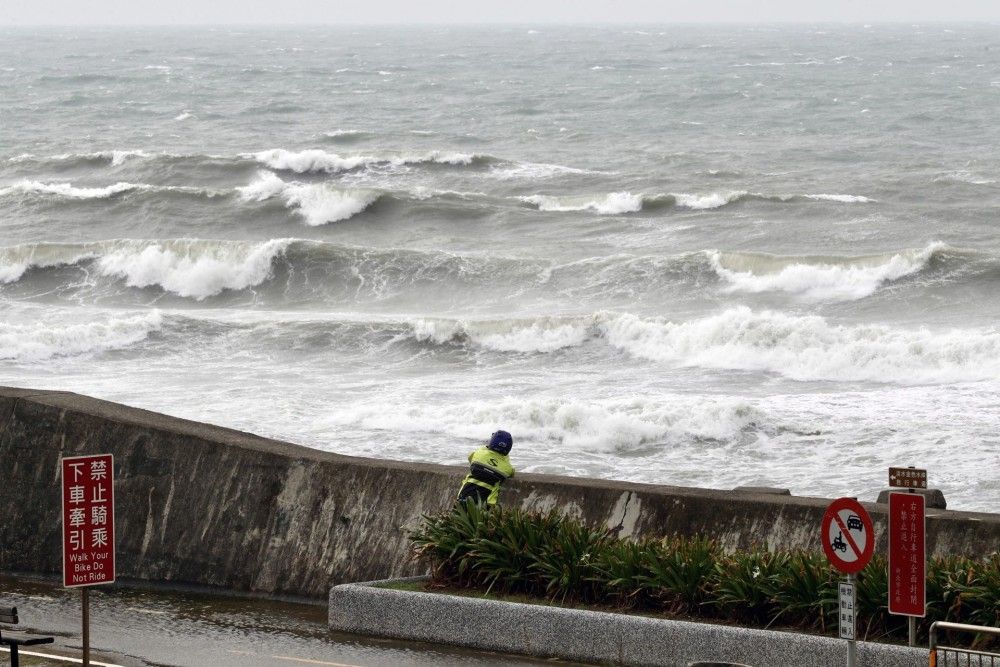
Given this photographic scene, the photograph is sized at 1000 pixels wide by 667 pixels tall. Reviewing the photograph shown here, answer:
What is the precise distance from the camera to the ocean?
21141mm

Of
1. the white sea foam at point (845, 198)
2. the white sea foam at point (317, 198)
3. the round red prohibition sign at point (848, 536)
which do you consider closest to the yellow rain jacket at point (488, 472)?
the round red prohibition sign at point (848, 536)

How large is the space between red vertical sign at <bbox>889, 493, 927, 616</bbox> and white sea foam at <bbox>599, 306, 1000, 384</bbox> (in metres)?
16.2

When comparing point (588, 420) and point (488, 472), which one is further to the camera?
point (588, 420)

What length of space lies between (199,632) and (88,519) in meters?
2.14

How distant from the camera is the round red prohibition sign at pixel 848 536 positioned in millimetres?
8234

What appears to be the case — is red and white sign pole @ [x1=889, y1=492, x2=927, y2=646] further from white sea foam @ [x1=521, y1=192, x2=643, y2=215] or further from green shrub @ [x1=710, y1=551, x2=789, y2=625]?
white sea foam @ [x1=521, y1=192, x2=643, y2=215]

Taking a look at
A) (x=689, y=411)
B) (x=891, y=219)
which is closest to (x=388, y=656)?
(x=689, y=411)

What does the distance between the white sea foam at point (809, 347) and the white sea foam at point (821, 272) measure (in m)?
3.63

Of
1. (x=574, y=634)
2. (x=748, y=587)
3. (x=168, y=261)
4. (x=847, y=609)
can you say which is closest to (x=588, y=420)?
(x=574, y=634)

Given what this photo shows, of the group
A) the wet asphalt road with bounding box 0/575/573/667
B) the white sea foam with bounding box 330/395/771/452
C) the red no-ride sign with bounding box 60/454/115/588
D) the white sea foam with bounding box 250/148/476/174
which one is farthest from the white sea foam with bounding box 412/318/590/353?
the white sea foam with bounding box 250/148/476/174

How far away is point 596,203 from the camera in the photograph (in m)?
44.2

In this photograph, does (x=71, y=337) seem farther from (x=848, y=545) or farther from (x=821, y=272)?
(x=848, y=545)

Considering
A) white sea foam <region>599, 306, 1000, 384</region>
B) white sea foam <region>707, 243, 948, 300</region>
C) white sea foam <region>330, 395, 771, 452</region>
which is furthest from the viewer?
white sea foam <region>707, 243, 948, 300</region>

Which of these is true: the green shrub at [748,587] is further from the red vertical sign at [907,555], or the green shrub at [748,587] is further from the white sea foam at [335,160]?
the white sea foam at [335,160]
